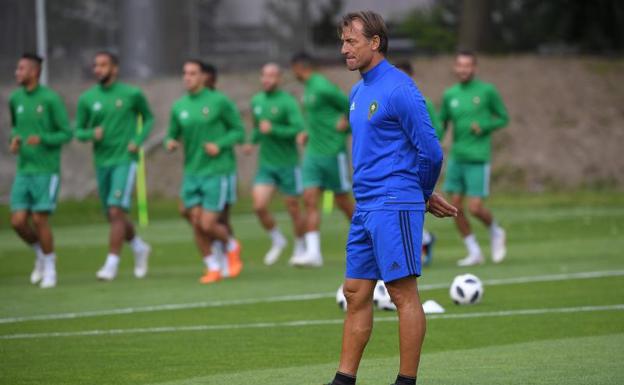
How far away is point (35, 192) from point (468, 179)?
5394mm

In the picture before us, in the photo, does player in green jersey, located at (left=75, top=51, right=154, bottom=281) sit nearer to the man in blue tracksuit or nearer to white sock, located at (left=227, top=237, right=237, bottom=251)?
white sock, located at (left=227, top=237, right=237, bottom=251)

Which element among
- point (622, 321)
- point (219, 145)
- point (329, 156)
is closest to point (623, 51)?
point (329, 156)

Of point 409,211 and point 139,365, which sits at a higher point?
point 409,211

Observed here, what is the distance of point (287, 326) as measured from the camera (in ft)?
40.4

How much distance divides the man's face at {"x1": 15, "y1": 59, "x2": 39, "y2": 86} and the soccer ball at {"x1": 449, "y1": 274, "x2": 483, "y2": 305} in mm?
5783

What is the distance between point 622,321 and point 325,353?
292 cm

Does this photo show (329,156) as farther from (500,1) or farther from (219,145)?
(500,1)

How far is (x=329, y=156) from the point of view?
1820 centimetres

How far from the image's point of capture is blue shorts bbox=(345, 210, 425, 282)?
27.6 ft

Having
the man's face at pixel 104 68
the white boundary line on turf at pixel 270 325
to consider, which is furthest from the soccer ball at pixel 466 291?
the man's face at pixel 104 68

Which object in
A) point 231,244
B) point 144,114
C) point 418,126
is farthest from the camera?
point 231,244

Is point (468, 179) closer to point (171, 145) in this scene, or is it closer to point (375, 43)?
point (171, 145)

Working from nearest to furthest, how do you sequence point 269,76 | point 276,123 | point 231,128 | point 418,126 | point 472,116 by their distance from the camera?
point 418,126
point 231,128
point 472,116
point 269,76
point 276,123

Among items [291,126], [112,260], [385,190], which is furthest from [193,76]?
[385,190]
